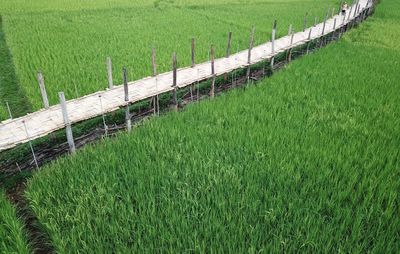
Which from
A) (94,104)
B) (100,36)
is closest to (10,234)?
(94,104)

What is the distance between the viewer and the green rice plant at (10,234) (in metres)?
2.90

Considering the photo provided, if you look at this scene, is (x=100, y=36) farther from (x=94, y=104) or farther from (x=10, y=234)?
(x=10, y=234)

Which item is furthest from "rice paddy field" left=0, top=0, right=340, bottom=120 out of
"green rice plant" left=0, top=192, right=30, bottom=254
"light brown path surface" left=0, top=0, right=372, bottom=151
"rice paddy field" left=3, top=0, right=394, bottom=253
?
"green rice plant" left=0, top=192, right=30, bottom=254

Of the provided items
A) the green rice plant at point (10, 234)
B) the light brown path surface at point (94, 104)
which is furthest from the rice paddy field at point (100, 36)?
the green rice plant at point (10, 234)

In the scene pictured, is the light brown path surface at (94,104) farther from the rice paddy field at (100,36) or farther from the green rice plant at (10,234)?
the green rice plant at (10,234)

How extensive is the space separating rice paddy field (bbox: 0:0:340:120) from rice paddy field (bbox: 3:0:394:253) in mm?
2436

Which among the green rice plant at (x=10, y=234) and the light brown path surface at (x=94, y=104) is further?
the light brown path surface at (x=94, y=104)

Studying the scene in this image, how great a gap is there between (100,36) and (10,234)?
8319 millimetres

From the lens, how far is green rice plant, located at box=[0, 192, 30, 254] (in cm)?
290

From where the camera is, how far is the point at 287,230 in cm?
307

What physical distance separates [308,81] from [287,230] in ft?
15.6

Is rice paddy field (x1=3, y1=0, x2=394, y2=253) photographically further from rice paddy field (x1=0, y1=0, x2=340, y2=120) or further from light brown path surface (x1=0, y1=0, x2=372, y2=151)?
rice paddy field (x1=0, y1=0, x2=340, y2=120)

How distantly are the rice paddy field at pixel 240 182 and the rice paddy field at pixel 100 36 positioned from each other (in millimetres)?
2436

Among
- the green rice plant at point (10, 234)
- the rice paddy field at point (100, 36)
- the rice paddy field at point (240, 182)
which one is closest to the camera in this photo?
the green rice plant at point (10, 234)
